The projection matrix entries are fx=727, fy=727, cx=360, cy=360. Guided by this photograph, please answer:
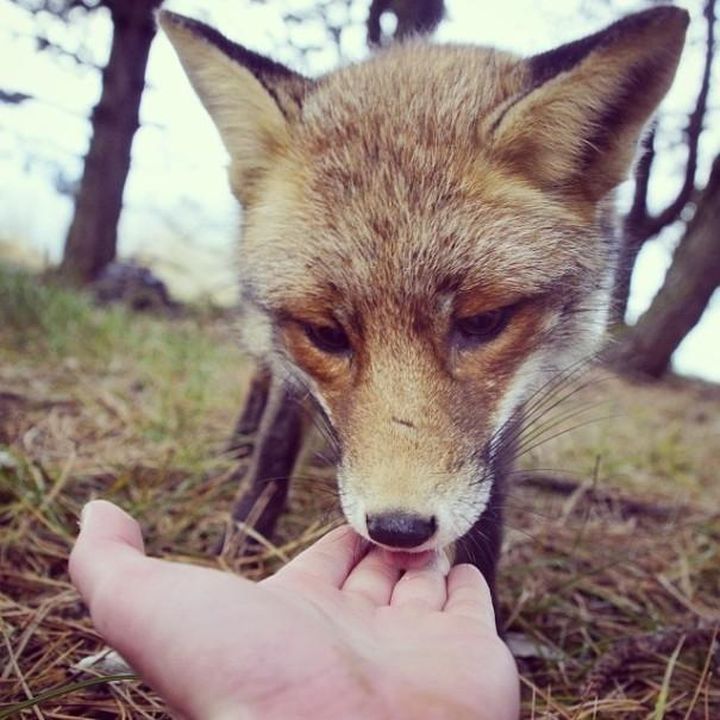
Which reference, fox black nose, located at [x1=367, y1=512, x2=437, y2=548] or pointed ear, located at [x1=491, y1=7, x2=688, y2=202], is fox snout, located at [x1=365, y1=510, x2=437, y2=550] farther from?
pointed ear, located at [x1=491, y1=7, x2=688, y2=202]

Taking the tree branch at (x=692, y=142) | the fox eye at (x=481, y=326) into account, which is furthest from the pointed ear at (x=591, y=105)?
the tree branch at (x=692, y=142)

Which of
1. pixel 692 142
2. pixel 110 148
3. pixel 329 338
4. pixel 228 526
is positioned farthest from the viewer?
pixel 692 142

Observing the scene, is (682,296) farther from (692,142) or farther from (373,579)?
(373,579)

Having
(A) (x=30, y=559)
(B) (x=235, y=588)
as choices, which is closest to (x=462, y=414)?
(B) (x=235, y=588)

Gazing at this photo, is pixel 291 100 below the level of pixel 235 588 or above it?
above

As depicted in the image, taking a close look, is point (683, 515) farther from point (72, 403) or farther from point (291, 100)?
point (72, 403)

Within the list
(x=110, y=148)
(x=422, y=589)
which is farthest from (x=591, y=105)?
(x=110, y=148)
